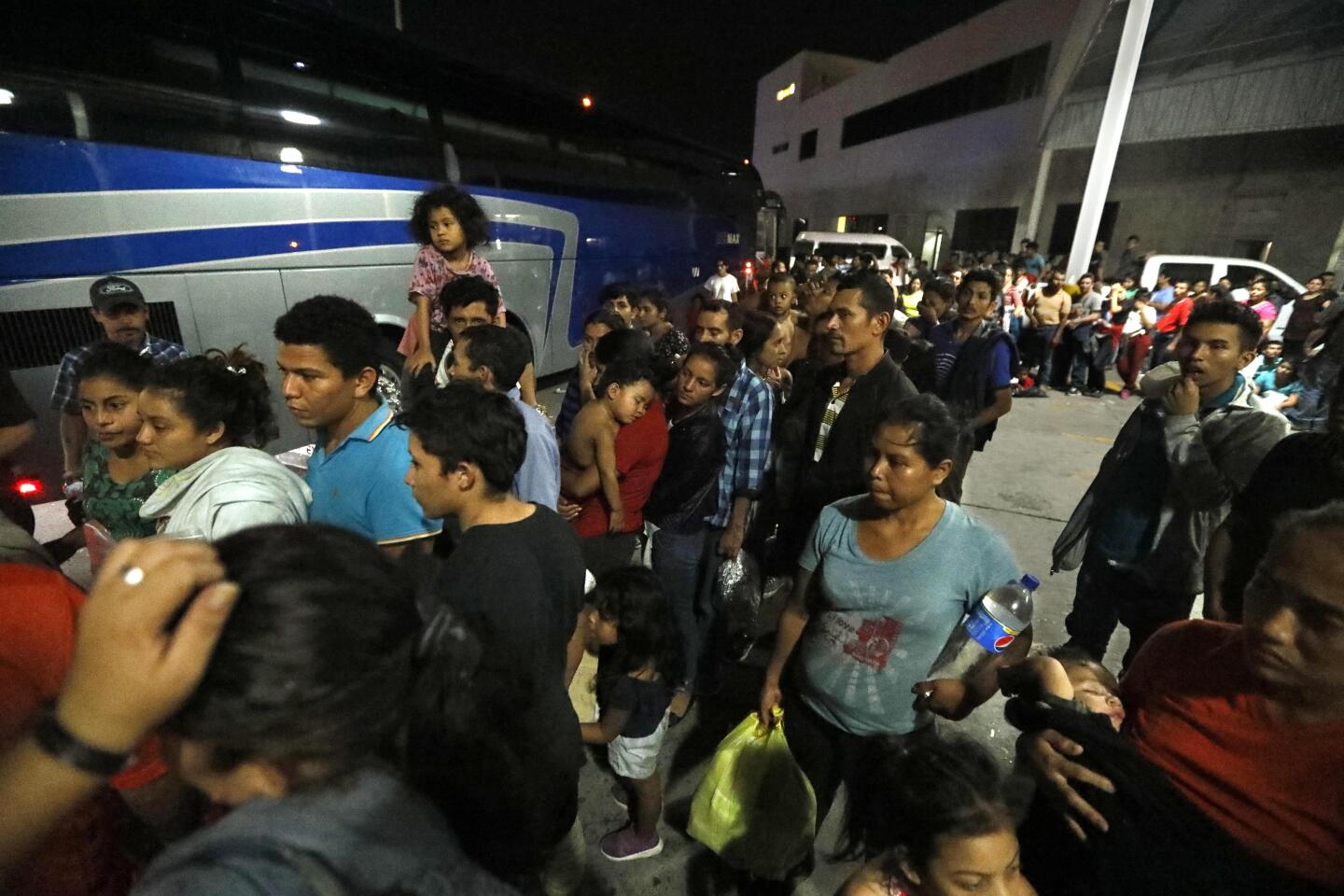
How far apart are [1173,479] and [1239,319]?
67 centimetres

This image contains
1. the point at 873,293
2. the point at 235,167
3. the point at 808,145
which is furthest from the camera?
the point at 808,145

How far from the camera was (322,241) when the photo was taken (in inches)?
205

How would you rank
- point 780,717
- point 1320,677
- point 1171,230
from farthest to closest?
point 1171,230
point 780,717
point 1320,677

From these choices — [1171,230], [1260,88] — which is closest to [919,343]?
[1260,88]

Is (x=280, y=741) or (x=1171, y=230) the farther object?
(x=1171, y=230)

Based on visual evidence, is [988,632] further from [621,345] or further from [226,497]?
[226,497]

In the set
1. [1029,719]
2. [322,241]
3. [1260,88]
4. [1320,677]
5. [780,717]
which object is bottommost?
[780,717]

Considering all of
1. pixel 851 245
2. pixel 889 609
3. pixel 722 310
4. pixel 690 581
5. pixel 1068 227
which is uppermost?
pixel 1068 227

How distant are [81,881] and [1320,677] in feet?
8.12

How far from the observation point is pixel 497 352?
2.70 m

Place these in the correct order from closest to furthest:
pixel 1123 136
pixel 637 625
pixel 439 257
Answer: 1. pixel 637 625
2. pixel 439 257
3. pixel 1123 136

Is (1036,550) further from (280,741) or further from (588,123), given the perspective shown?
(588,123)

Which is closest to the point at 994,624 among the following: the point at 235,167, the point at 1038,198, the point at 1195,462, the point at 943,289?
the point at 1195,462

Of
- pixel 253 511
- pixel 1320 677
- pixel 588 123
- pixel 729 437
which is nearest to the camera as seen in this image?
pixel 1320 677
